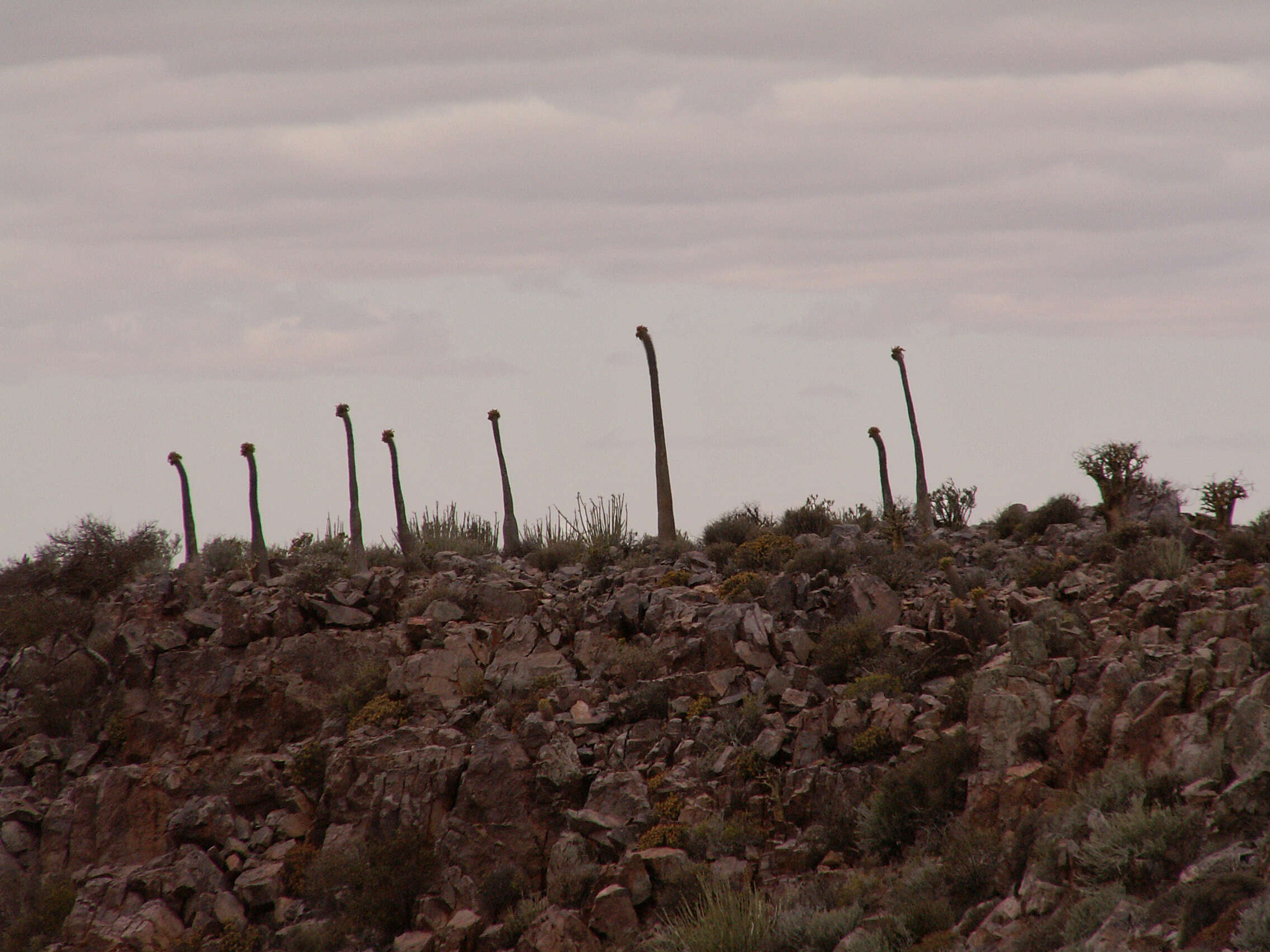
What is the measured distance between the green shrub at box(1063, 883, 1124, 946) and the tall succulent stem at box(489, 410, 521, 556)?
23.4 metres

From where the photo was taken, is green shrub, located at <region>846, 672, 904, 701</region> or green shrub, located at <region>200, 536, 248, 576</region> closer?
green shrub, located at <region>846, 672, 904, 701</region>

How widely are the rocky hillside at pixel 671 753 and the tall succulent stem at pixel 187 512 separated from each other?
12.4ft

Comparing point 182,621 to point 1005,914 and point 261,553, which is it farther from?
point 1005,914

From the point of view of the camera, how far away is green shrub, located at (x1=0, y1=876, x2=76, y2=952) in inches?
966

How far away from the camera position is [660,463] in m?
36.9

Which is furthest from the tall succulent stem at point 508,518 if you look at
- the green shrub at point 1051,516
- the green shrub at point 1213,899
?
the green shrub at point 1213,899

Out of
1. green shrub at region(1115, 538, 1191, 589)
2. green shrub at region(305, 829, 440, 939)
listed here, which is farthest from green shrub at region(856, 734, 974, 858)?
green shrub at region(305, 829, 440, 939)

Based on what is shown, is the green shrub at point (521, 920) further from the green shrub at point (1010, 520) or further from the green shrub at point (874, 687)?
the green shrub at point (1010, 520)

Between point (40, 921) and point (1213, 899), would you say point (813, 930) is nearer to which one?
point (1213, 899)

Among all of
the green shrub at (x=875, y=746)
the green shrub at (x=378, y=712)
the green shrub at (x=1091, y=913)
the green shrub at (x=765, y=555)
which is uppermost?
the green shrub at (x=765, y=555)

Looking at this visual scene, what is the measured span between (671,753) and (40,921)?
41.0 ft

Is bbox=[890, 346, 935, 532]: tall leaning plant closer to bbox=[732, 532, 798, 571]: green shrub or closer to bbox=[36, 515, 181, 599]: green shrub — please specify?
bbox=[732, 532, 798, 571]: green shrub

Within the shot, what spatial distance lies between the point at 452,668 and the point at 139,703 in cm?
840

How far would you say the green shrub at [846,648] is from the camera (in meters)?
22.5
